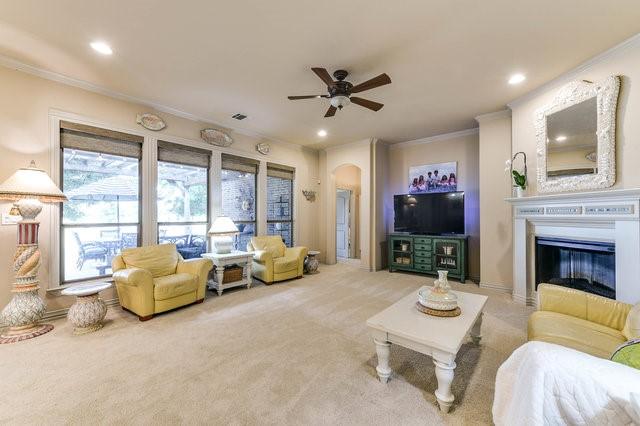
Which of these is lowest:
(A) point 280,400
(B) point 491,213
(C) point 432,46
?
(A) point 280,400

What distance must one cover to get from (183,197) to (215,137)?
1197mm

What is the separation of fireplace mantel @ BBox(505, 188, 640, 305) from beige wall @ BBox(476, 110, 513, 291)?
0.39 meters

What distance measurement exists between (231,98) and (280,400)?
3649mm

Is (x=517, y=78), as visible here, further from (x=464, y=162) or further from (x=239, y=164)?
(x=239, y=164)

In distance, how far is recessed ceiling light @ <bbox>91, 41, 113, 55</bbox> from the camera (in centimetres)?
254

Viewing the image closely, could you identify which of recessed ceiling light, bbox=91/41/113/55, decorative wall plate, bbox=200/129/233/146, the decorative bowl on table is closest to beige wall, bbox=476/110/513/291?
the decorative bowl on table

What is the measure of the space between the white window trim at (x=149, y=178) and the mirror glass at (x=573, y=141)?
4.50m

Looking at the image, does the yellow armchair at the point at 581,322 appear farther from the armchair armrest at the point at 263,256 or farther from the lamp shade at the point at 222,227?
the lamp shade at the point at 222,227

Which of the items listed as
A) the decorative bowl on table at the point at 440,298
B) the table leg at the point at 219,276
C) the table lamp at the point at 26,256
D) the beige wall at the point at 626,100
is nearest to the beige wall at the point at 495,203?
the beige wall at the point at 626,100

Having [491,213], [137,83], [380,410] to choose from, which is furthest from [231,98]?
[491,213]

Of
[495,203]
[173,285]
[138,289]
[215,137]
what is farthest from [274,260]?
[495,203]

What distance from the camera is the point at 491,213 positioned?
4.30 metres

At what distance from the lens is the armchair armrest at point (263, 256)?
15.2 feet

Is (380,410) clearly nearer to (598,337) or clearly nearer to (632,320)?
(598,337)
